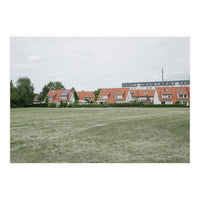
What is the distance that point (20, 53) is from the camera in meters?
4.77

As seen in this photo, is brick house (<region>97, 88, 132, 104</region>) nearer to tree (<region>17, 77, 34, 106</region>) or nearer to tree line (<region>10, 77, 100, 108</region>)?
tree line (<region>10, 77, 100, 108</region>)

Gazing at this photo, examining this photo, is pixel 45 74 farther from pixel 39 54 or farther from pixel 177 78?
pixel 177 78

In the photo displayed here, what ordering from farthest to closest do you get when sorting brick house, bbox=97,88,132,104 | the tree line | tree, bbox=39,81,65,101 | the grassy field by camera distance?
brick house, bbox=97,88,132,104, tree, bbox=39,81,65,101, the tree line, the grassy field

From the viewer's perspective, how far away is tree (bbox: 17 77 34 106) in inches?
203

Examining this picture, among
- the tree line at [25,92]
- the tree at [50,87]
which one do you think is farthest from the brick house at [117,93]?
the tree line at [25,92]

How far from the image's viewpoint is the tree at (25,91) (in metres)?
5.15

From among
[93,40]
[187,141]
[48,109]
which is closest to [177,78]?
[187,141]

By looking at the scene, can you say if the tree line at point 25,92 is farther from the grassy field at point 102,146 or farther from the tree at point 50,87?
the grassy field at point 102,146

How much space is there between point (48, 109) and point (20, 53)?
279 centimetres

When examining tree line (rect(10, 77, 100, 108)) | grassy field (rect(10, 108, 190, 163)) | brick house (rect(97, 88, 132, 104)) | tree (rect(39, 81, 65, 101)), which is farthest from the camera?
brick house (rect(97, 88, 132, 104))

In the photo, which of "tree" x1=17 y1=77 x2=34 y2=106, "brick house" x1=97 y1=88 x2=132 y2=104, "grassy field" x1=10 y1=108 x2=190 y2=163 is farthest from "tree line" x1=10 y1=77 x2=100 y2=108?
"brick house" x1=97 y1=88 x2=132 y2=104

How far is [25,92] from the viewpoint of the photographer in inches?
223

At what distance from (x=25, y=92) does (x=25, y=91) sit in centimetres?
6
